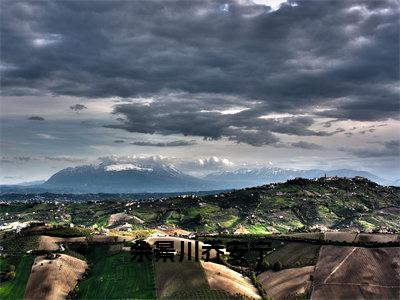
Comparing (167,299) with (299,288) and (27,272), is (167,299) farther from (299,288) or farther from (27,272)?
(27,272)

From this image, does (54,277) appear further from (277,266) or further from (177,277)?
(277,266)

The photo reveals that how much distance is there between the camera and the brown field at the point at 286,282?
148m

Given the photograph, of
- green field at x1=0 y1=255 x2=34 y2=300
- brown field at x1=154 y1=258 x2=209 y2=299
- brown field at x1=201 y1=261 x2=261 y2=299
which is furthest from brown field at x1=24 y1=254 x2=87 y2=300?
brown field at x1=201 y1=261 x2=261 y2=299

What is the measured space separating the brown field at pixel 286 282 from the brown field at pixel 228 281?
5.43 m

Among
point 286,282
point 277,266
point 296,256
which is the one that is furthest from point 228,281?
point 296,256

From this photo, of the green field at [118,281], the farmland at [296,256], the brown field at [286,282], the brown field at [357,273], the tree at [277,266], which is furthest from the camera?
the tree at [277,266]

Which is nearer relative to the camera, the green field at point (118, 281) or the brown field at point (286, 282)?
the brown field at point (286, 282)

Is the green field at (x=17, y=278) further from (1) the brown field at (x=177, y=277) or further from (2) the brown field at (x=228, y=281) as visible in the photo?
(2) the brown field at (x=228, y=281)

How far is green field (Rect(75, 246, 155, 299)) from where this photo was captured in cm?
15675

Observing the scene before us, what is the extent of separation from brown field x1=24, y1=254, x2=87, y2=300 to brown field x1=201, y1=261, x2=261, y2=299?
1960 inches

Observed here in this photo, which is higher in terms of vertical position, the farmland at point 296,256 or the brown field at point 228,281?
the farmland at point 296,256

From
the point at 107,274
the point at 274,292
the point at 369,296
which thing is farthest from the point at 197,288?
the point at 369,296

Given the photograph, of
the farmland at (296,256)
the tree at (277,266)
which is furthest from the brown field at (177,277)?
the farmland at (296,256)

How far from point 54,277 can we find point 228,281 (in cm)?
6441
